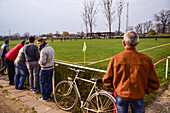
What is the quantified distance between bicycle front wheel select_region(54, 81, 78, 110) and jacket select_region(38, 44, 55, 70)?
633 millimetres

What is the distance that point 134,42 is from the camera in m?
1.90

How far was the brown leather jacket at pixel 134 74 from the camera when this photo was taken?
185 cm

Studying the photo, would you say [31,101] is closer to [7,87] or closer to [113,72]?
[7,87]

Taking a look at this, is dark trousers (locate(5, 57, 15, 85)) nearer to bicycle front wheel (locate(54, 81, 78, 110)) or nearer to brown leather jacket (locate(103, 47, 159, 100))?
bicycle front wheel (locate(54, 81, 78, 110))

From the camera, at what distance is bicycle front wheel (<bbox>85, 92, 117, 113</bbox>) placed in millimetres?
2709

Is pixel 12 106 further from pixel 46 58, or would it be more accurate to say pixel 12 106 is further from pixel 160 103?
pixel 160 103

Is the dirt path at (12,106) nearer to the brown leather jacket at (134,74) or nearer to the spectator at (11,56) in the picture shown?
the spectator at (11,56)

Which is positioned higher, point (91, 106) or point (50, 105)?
point (91, 106)

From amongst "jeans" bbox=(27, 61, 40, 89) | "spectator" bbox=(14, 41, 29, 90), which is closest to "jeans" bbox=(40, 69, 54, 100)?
"jeans" bbox=(27, 61, 40, 89)

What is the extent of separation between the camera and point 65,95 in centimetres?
377

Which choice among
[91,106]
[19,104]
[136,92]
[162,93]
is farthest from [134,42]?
[19,104]

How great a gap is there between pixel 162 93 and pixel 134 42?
11.0 feet

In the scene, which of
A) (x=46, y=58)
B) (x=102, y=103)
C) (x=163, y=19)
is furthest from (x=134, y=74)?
(x=163, y=19)

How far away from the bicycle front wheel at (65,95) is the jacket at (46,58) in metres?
0.63
